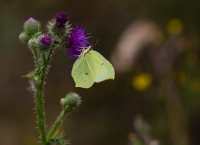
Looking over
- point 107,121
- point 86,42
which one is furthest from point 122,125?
point 86,42

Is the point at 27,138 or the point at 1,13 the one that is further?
the point at 1,13

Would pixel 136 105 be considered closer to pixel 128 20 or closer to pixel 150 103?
pixel 150 103

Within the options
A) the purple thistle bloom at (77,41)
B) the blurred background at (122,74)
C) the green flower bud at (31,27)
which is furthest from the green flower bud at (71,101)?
the blurred background at (122,74)

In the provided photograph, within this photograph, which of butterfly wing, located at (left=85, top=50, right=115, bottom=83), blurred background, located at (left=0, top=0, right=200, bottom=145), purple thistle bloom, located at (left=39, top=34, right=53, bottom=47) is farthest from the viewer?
blurred background, located at (left=0, top=0, right=200, bottom=145)

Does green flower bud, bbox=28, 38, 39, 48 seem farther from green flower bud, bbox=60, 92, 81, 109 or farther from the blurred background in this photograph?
the blurred background

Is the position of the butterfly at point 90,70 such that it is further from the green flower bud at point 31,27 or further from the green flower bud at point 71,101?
the green flower bud at point 31,27

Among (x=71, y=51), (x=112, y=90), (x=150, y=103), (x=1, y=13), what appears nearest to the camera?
(x=71, y=51)

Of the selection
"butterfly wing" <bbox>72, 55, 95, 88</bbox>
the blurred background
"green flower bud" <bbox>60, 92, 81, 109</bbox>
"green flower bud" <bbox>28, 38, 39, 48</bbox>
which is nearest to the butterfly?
"butterfly wing" <bbox>72, 55, 95, 88</bbox>
